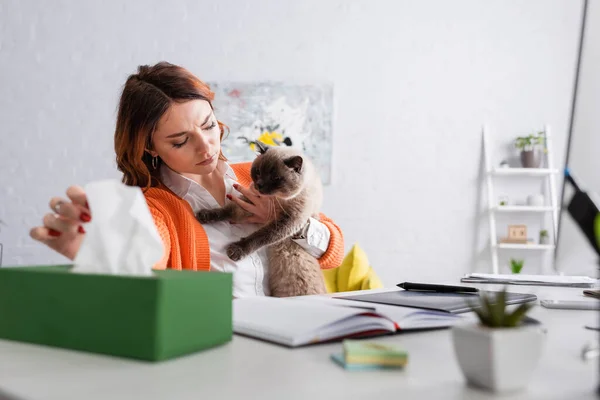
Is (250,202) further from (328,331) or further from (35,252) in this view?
(35,252)

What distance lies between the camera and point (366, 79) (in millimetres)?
4320

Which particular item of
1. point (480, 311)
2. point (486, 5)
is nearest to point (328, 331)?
point (480, 311)

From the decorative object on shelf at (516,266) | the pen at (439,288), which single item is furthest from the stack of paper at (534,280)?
the decorative object on shelf at (516,266)

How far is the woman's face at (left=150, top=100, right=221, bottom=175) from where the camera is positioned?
1.63 metres

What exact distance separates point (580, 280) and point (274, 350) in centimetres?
136

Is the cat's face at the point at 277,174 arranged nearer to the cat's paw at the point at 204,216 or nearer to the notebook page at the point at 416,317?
the cat's paw at the point at 204,216

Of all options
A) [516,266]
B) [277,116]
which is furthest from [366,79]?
[516,266]

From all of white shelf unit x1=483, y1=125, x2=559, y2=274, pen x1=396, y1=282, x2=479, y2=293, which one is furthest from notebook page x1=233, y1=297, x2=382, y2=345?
white shelf unit x1=483, y1=125, x2=559, y2=274

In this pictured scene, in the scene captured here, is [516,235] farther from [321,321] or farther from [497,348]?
[497,348]

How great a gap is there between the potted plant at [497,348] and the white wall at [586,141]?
0.99ft

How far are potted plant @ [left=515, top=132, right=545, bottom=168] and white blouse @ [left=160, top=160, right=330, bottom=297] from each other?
2796mm

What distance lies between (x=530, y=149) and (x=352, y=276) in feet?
6.22

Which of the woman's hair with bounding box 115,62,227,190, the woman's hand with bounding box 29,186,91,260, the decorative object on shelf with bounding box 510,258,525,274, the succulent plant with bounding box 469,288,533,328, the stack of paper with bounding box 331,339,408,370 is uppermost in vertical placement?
the woman's hair with bounding box 115,62,227,190

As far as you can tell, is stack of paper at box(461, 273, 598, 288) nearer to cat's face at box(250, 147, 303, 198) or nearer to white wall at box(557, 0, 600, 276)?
cat's face at box(250, 147, 303, 198)
